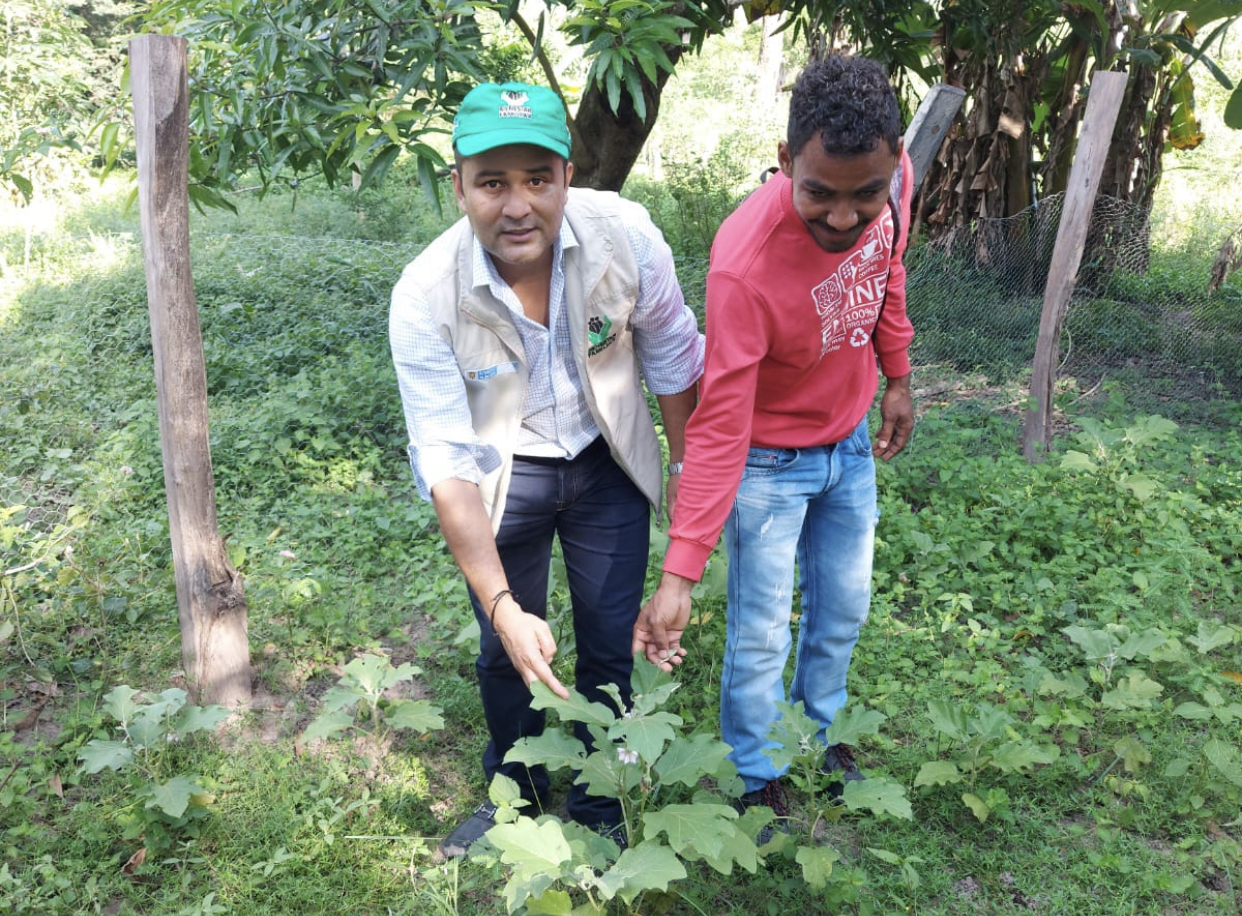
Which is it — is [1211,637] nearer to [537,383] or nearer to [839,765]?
[839,765]

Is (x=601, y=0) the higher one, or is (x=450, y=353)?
(x=601, y=0)

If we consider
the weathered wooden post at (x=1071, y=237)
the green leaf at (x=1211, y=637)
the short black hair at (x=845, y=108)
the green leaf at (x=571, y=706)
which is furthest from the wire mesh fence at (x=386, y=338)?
the short black hair at (x=845, y=108)

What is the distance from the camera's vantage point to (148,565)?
421 cm

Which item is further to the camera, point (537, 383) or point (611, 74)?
point (611, 74)

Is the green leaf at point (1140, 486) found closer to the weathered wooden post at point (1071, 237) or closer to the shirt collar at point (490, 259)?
the weathered wooden post at point (1071, 237)

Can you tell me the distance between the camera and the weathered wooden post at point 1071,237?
4.67 m

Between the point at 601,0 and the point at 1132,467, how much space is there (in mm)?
3075

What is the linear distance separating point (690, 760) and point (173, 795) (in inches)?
56.5

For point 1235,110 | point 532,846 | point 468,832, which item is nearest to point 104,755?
point 468,832

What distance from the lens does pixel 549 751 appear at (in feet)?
7.69

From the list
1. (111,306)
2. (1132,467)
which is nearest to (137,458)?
(111,306)

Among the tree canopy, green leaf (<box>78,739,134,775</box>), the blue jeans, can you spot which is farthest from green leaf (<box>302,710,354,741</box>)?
the tree canopy

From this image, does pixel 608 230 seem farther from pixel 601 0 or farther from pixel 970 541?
pixel 970 541

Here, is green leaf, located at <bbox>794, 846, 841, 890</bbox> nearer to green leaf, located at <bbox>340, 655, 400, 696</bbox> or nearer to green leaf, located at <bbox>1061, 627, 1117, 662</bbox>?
green leaf, located at <bbox>340, 655, 400, 696</bbox>
